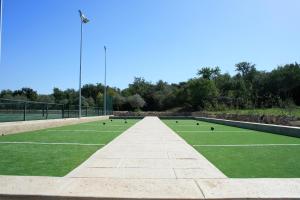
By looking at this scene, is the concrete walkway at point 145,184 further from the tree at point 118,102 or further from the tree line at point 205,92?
the tree at point 118,102

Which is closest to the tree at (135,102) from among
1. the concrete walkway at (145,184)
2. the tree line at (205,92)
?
the tree line at (205,92)

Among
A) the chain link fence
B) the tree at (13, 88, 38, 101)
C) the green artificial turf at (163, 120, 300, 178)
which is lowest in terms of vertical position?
the green artificial turf at (163, 120, 300, 178)

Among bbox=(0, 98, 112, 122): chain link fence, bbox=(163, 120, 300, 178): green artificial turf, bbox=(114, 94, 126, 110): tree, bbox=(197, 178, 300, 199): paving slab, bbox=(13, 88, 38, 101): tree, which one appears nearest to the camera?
bbox=(197, 178, 300, 199): paving slab

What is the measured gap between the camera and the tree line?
6223 cm

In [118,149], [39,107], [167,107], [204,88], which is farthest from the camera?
[167,107]

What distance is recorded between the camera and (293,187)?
6215mm

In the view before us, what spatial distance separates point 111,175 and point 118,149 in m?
4.03

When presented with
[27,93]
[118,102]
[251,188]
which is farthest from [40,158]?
[27,93]

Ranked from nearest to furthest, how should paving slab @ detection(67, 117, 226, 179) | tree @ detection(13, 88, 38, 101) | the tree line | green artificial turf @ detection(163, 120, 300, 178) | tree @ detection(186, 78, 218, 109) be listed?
paving slab @ detection(67, 117, 226, 179) → green artificial turf @ detection(163, 120, 300, 178) → the tree line → tree @ detection(186, 78, 218, 109) → tree @ detection(13, 88, 38, 101)

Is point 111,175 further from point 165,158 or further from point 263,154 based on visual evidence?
point 263,154

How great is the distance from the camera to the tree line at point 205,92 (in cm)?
6223

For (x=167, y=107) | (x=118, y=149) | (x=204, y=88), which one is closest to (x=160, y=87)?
(x=167, y=107)

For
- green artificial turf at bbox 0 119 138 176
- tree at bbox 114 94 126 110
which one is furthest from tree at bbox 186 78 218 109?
green artificial turf at bbox 0 119 138 176

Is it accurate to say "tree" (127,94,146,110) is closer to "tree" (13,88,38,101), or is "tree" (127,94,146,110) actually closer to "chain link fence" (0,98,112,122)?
"tree" (13,88,38,101)
